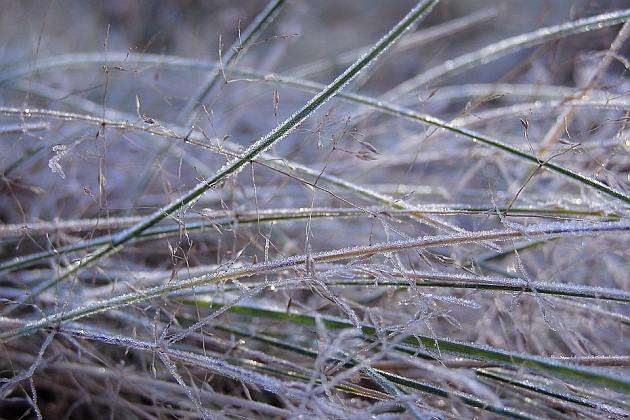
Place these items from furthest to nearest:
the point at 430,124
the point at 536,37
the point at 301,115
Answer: the point at 536,37
the point at 430,124
the point at 301,115

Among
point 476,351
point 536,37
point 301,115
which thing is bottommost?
point 476,351

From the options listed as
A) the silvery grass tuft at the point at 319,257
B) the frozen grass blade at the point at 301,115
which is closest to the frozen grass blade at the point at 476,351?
the silvery grass tuft at the point at 319,257

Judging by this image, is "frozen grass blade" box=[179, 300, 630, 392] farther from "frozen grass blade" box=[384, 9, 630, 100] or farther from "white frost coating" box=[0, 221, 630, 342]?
"frozen grass blade" box=[384, 9, 630, 100]

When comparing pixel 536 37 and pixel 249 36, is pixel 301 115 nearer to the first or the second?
pixel 249 36

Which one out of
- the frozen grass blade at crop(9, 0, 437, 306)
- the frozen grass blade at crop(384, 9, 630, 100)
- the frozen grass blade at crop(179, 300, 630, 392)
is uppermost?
the frozen grass blade at crop(384, 9, 630, 100)

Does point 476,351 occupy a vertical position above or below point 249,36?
below

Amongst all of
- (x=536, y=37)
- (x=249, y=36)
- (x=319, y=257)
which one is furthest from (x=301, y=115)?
(x=536, y=37)

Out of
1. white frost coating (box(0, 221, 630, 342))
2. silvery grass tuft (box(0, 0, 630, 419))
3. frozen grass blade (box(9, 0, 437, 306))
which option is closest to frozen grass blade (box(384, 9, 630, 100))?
silvery grass tuft (box(0, 0, 630, 419))

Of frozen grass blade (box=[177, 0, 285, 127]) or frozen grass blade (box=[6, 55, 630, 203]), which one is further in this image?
frozen grass blade (box=[177, 0, 285, 127])

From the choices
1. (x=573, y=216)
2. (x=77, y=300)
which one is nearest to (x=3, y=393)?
(x=77, y=300)
